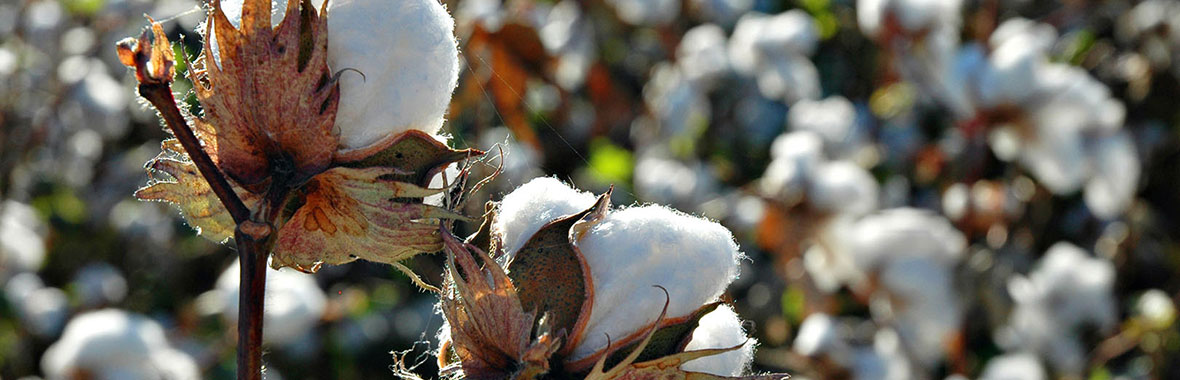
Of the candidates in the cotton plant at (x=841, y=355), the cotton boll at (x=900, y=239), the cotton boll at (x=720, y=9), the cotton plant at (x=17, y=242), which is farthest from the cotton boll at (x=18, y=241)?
the cotton boll at (x=720, y=9)

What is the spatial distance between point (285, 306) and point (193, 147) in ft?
6.24

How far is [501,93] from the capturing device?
2625 millimetres

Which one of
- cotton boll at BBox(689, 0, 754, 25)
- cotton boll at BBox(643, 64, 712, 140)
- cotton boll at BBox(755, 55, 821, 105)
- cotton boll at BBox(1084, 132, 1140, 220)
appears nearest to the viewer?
cotton boll at BBox(1084, 132, 1140, 220)

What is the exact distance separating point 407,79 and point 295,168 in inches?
2.5

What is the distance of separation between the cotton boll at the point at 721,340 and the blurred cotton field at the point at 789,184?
1492 millimetres

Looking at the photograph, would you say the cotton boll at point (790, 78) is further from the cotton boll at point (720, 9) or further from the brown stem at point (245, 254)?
the brown stem at point (245, 254)

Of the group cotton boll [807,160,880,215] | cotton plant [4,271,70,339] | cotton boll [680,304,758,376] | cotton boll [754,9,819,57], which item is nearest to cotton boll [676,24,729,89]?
cotton boll [754,9,819,57]

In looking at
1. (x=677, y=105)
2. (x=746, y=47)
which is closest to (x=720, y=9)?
(x=746, y=47)

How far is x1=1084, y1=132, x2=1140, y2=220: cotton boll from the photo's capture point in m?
2.68

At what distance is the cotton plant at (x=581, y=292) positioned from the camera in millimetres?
567

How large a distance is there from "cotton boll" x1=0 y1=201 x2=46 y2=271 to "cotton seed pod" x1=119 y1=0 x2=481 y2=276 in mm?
2054

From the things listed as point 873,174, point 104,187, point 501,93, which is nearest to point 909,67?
point 873,174

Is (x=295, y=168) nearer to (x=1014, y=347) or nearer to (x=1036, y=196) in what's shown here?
(x=1014, y=347)

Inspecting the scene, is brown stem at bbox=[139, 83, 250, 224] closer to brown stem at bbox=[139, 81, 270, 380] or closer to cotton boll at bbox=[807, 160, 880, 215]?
brown stem at bbox=[139, 81, 270, 380]
